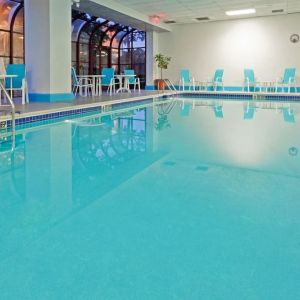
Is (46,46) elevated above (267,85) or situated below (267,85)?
above

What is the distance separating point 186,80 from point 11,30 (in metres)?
6.34

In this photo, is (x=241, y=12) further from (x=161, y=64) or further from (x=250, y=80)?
(x=161, y=64)

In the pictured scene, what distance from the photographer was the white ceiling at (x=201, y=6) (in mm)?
10164

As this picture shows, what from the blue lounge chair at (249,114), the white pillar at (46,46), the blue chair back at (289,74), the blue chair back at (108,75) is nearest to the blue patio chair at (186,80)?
the blue chair back at (289,74)

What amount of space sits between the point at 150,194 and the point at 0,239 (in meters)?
1.00

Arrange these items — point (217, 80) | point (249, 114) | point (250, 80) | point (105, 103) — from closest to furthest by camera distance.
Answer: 1. point (249, 114)
2. point (105, 103)
3. point (250, 80)
4. point (217, 80)

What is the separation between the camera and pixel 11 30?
10.3m

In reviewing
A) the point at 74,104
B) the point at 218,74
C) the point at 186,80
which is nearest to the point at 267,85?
the point at 218,74

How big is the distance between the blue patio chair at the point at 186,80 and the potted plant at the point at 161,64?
0.66 metres

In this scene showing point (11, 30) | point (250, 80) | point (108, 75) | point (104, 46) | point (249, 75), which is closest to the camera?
point (108, 75)

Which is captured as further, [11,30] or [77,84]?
[11,30]

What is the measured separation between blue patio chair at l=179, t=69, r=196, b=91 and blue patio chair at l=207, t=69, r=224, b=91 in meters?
0.66

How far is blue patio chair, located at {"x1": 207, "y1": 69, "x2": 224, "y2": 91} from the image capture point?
43.1 ft

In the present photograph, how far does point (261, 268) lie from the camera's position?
144 centimetres
